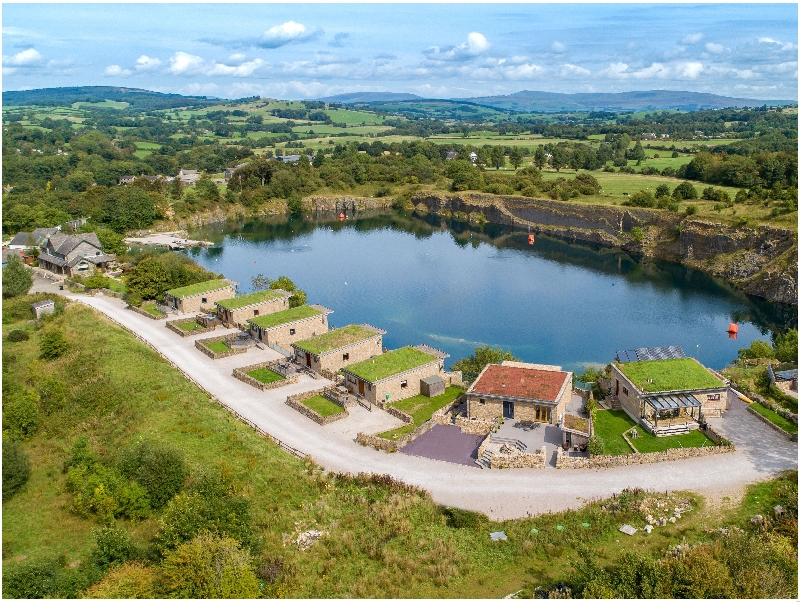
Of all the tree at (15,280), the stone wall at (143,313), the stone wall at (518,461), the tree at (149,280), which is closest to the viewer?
the stone wall at (518,461)

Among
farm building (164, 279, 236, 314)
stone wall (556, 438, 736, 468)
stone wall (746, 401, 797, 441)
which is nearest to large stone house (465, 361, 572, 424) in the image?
Result: stone wall (556, 438, 736, 468)

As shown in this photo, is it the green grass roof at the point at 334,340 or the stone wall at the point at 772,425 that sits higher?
the green grass roof at the point at 334,340

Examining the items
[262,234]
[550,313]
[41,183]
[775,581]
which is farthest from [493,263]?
[41,183]

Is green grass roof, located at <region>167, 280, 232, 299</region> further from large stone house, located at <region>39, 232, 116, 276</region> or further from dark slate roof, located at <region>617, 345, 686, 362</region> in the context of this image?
dark slate roof, located at <region>617, 345, 686, 362</region>

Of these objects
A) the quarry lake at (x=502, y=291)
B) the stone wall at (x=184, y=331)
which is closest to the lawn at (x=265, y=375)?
the stone wall at (x=184, y=331)

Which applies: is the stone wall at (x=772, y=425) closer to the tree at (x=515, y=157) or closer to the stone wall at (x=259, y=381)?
the stone wall at (x=259, y=381)
